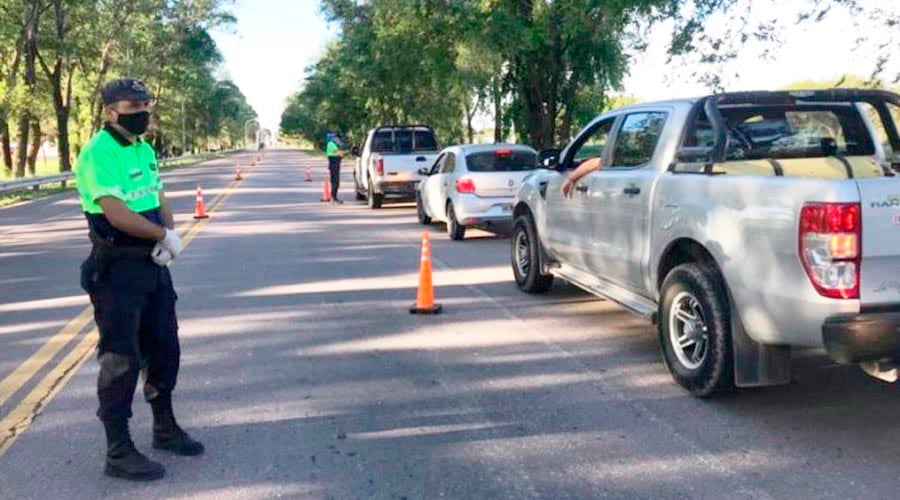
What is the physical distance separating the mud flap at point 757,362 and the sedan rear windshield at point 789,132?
1.62 meters

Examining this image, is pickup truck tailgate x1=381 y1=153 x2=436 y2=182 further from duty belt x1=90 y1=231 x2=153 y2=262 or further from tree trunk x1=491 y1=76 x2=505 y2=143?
duty belt x1=90 y1=231 x2=153 y2=262

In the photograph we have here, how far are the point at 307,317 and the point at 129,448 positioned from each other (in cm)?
396

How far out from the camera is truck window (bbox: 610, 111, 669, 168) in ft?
21.6

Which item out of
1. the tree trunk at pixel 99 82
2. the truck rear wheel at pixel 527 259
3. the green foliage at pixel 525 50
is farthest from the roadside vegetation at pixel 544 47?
the tree trunk at pixel 99 82

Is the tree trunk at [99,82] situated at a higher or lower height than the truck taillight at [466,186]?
higher

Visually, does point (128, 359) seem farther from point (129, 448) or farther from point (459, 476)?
point (459, 476)

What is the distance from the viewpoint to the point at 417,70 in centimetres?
3738

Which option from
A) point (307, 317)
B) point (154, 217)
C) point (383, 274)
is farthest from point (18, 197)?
point (154, 217)

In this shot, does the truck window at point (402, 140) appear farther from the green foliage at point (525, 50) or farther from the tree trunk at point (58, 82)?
the tree trunk at point (58, 82)

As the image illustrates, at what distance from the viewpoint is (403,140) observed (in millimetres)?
22562

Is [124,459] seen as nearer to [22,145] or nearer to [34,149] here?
[22,145]

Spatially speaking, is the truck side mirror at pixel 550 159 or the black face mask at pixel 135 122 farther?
the truck side mirror at pixel 550 159

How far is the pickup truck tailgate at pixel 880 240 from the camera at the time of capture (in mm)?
4430

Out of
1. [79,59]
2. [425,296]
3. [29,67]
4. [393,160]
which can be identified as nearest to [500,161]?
[425,296]
